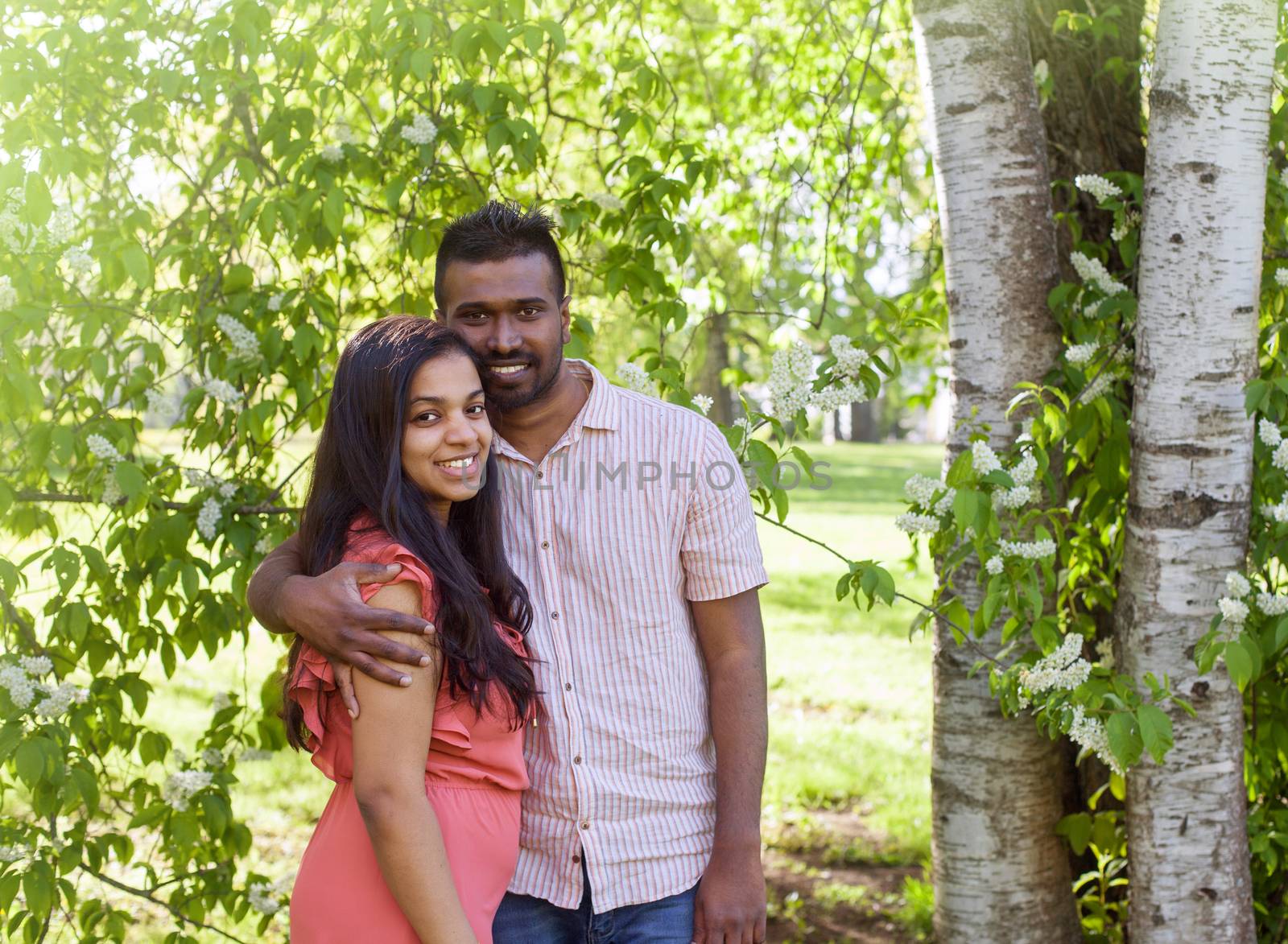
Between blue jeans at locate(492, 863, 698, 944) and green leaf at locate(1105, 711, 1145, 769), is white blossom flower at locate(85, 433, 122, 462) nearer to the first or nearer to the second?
blue jeans at locate(492, 863, 698, 944)

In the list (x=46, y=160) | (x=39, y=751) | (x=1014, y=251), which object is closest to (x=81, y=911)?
(x=39, y=751)

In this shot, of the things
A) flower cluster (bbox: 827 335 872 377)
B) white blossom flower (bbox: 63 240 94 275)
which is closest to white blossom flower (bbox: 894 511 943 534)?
flower cluster (bbox: 827 335 872 377)

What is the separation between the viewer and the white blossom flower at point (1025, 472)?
2527 millimetres

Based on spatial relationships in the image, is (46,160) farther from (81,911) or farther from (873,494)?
(873,494)

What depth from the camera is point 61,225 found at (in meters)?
2.48

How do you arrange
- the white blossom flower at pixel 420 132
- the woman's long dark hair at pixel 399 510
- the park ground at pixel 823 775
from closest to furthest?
the woman's long dark hair at pixel 399 510 → the white blossom flower at pixel 420 132 → the park ground at pixel 823 775

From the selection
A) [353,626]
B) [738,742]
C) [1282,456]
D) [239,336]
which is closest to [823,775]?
[1282,456]

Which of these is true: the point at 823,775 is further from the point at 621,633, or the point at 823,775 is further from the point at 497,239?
the point at 497,239

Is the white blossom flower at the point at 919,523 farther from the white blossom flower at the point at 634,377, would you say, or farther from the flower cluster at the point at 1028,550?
the white blossom flower at the point at 634,377

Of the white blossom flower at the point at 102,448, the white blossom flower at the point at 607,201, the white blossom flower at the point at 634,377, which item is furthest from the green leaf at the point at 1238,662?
the white blossom flower at the point at 102,448

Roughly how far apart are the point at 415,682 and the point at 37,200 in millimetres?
1439

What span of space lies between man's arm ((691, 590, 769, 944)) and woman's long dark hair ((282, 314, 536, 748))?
40cm

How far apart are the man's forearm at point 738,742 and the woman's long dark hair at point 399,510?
0.41 metres

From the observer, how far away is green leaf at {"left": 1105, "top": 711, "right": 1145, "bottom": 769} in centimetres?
237
